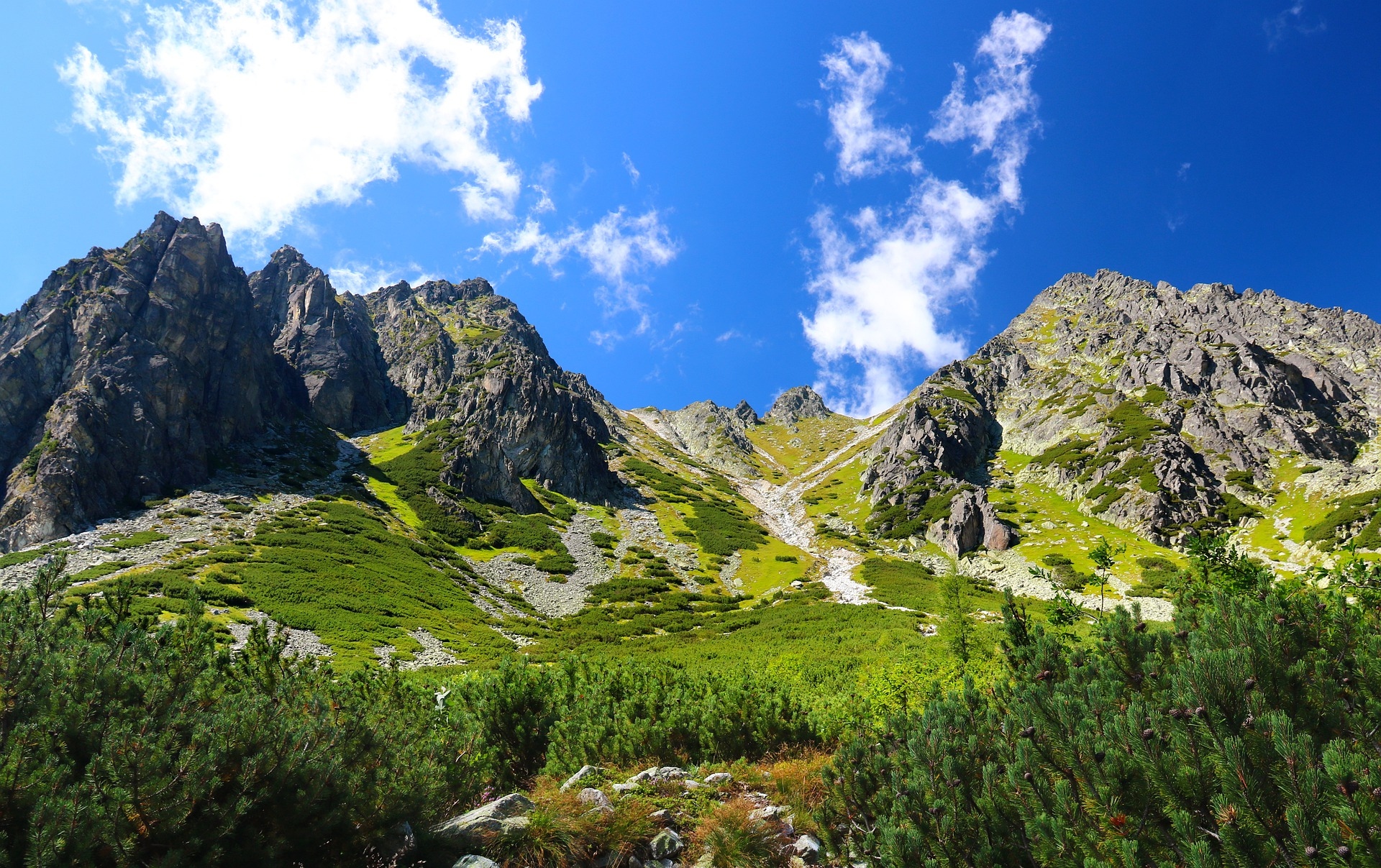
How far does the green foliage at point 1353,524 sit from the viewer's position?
184 ft

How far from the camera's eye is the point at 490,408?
10812cm

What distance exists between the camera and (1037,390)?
5285 inches

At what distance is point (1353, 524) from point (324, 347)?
169m

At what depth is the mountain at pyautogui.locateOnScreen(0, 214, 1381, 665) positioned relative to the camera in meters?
48.5

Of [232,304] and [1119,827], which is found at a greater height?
[232,304]

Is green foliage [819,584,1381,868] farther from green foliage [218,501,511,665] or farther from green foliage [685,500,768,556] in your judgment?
green foliage [685,500,768,556]

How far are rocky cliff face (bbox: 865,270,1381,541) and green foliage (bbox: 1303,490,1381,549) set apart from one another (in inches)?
314

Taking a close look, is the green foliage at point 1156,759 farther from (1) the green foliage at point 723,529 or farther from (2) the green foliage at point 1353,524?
(2) the green foliage at point 1353,524

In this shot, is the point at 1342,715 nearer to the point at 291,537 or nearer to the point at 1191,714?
the point at 1191,714

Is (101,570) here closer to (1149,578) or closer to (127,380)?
(127,380)

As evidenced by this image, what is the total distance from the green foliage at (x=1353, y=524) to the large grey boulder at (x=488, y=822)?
83063 mm

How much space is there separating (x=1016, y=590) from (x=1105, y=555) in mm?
59132

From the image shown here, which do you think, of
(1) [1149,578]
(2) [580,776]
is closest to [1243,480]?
(1) [1149,578]

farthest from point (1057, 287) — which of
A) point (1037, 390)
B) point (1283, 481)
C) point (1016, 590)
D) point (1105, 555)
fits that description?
point (1105, 555)
